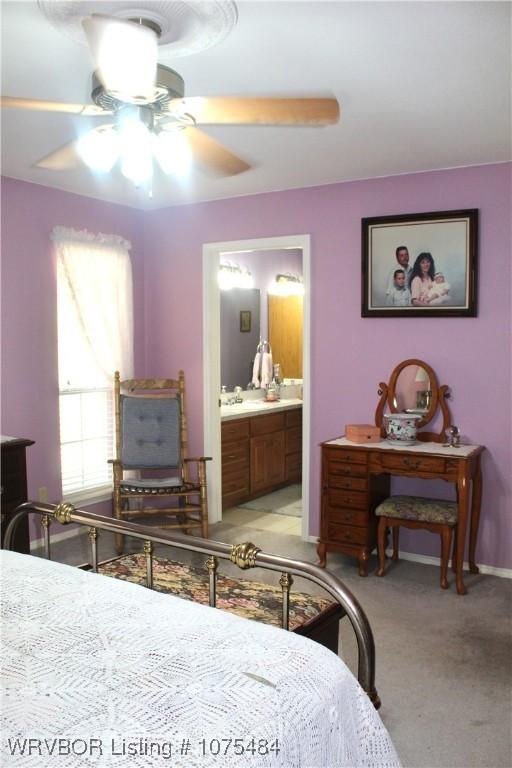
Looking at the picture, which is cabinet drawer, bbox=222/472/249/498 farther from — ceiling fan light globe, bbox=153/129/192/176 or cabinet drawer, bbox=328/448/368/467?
ceiling fan light globe, bbox=153/129/192/176

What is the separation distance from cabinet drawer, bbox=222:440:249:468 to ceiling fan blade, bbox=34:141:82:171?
9.66 ft

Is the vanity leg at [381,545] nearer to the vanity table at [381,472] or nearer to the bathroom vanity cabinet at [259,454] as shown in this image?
the vanity table at [381,472]

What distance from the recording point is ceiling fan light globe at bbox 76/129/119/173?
2107 mm

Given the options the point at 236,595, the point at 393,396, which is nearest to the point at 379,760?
the point at 236,595

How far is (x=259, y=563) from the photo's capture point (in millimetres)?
1811

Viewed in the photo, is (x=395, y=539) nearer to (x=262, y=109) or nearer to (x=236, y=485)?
(x=236, y=485)

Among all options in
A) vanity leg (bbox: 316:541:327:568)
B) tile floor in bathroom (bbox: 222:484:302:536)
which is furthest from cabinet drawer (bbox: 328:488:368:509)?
tile floor in bathroom (bbox: 222:484:302:536)

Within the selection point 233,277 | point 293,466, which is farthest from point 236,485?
point 233,277

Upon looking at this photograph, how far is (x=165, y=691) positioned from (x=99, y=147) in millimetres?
1664

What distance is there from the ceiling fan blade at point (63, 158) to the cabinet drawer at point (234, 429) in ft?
9.29

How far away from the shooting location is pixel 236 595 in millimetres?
2334

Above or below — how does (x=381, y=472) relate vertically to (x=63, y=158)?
below

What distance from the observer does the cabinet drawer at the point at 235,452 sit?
519 cm

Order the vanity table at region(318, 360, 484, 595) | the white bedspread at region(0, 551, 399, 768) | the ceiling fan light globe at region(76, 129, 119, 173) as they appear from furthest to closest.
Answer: the vanity table at region(318, 360, 484, 595)
the ceiling fan light globe at region(76, 129, 119, 173)
the white bedspread at region(0, 551, 399, 768)
